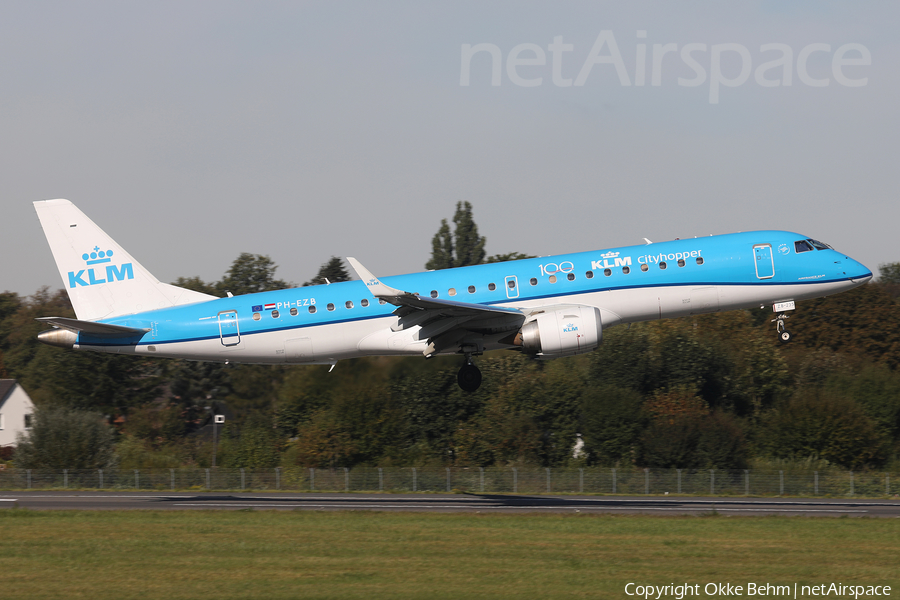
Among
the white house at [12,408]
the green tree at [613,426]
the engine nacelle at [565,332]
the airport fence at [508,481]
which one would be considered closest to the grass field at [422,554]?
the engine nacelle at [565,332]

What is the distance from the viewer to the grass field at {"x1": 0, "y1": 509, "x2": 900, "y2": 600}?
68.8ft

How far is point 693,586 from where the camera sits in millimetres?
20562

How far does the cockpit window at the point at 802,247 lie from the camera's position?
3325 centimetres

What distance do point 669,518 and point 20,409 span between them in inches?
2836

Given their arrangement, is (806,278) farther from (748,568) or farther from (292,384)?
(292,384)

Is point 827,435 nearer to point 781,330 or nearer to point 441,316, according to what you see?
point 781,330

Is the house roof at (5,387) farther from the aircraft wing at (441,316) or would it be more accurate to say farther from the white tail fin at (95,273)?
the aircraft wing at (441,316)

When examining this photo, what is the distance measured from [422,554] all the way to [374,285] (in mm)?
9013

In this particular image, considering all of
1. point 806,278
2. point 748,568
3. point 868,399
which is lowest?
point 748,568

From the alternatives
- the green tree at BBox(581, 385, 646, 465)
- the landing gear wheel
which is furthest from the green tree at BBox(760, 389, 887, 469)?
the landing gear wheel

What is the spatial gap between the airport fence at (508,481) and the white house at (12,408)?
35793mm

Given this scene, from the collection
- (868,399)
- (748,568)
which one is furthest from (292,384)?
(868,399)

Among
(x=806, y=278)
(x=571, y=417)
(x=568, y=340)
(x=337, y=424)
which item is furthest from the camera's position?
(x=571, y=417)

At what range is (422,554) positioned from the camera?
81.0 ft
